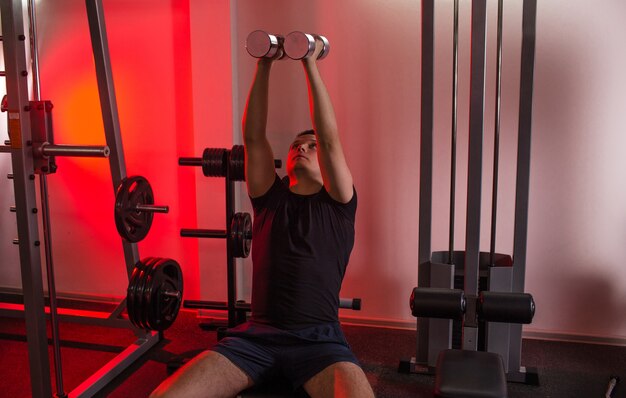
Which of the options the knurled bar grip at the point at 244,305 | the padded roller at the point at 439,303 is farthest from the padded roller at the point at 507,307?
the knurled bar grip at the point at 244,305

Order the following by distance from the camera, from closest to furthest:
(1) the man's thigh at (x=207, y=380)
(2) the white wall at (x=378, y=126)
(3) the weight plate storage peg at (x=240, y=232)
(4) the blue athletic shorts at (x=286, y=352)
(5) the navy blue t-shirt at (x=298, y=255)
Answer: (1) the man's thigh at (x=207, y=380)
(4) the blue athletic shorts at (x=286, y=352)
(5) the navy blue t-shirt at (x=298, y=255)
(3) the weight plate storage peg at (x=240, y=232)
(2) the white wall at (x=378, y=126)

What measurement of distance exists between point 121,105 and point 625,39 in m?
2.95

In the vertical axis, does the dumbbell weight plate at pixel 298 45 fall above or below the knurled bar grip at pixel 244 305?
above

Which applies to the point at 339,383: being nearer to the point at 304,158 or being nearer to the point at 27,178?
the point at 304,158

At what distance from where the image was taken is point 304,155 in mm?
2412

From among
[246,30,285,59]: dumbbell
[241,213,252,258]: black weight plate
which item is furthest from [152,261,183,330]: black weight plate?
[246,30,285,59]: dumbbell

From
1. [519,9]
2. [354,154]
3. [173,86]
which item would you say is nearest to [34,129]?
[173,86]

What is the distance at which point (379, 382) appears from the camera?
113 inches

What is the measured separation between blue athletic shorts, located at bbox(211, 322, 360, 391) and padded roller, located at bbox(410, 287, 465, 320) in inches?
13.3

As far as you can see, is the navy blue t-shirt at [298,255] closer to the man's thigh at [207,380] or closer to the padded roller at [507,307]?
the man's thigh at [207,380]

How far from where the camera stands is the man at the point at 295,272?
2023mm

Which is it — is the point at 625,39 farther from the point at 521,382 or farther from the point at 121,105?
the point at 121,105

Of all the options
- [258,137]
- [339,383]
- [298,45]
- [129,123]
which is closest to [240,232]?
[258,137]

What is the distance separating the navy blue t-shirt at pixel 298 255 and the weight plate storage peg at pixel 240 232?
319 mm
